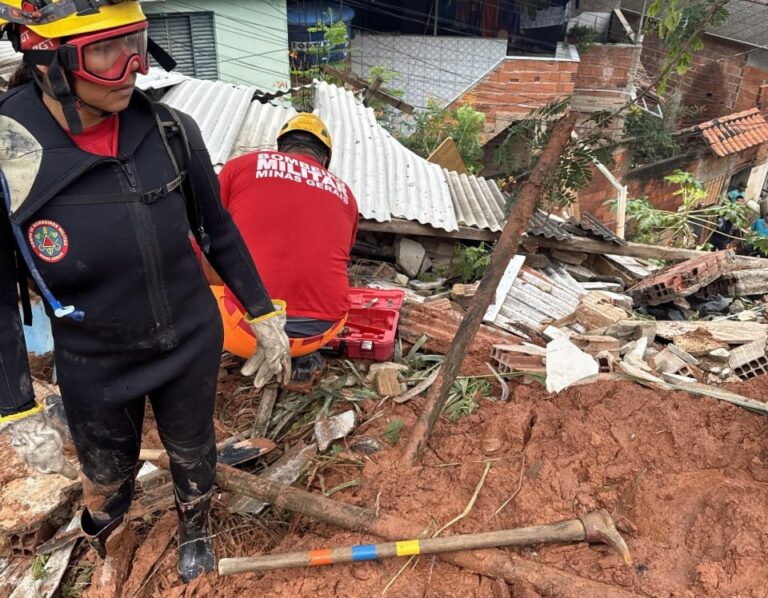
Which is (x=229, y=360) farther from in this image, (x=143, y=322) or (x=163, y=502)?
(x=143, y=322)

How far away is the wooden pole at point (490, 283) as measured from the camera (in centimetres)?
316

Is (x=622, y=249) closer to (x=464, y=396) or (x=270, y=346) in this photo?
(x=464, y=396)

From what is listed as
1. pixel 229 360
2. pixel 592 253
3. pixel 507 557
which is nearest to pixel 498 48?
pixel 592 253

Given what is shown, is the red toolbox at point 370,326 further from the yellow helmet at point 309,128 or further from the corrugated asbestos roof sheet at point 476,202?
the corrugated asbestos roof sheet at point 476,202

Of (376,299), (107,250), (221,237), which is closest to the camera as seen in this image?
(107,250)

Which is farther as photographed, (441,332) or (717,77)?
(717,77)

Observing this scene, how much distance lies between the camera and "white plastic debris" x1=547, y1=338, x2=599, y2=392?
3621 mm

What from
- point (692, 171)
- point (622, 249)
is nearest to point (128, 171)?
point (622, 249)

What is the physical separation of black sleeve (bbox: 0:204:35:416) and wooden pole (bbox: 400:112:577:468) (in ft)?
5.95

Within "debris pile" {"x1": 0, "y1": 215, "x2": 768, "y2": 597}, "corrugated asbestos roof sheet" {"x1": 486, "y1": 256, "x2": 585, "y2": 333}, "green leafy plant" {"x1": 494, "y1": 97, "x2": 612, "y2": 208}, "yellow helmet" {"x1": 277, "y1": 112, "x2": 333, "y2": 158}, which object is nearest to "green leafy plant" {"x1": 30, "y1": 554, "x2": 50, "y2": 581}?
"debris pile" {"x1": 0, "y1": 215, "x2": 768, "y2": 597}

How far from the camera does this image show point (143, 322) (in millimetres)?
2021

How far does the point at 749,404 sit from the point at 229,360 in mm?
3304

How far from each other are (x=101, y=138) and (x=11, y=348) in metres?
0.80

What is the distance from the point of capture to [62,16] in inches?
64.6
